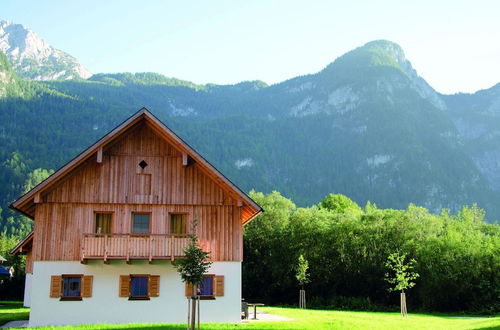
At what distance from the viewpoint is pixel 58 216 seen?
2723 centimetres

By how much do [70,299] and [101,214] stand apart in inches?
164

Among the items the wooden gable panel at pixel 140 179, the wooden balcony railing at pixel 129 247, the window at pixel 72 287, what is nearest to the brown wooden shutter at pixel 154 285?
the wooden balcony railing at pixel 129 247

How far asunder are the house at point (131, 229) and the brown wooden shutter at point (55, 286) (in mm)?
46

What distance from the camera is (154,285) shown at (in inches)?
1067

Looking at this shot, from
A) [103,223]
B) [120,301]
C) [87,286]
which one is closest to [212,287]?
[120,301]

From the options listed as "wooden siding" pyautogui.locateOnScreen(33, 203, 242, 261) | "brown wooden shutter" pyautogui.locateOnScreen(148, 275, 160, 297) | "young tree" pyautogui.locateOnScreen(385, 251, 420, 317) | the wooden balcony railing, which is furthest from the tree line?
the wooden balcony railing

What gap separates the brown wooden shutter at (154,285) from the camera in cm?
2702

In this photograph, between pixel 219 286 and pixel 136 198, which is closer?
pixel 219 286

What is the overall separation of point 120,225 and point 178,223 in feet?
9.10

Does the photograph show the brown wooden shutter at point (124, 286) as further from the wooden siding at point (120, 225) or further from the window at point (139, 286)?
the wooden siding at point (120, 225)

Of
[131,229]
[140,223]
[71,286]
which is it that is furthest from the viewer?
[140,223]

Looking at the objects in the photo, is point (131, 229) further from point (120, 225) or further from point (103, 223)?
point (103, 223)

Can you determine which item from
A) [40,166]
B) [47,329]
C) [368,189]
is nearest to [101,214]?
[47,329]

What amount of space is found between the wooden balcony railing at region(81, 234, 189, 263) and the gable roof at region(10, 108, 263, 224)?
9.95 feet
